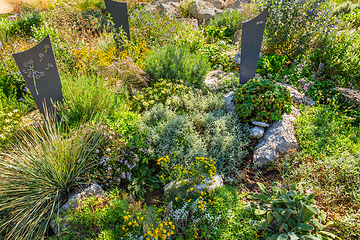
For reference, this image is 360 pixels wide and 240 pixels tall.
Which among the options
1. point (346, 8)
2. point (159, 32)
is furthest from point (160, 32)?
point (346, 8)

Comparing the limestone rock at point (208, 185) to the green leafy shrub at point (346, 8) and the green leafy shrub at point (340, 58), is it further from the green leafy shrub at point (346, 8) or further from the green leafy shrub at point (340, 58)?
the green leafy shrub at point (346, 8)

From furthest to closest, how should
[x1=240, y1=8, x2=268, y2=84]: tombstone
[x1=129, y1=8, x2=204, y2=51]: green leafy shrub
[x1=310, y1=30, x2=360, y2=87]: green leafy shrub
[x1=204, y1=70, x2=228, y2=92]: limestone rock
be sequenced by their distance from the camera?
[x1=129, y1=8, x2=204, y2=51]: green leafy shrub < [x1=204, y1=70, x2=228, y2=92]: limestone rock < [x1=310, y1=30, x2=360, y2=87]: green leafy shrub < [x1=240, y1=8, x2=268, y2=84]: tombstone

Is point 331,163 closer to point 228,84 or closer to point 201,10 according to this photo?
point 228,84

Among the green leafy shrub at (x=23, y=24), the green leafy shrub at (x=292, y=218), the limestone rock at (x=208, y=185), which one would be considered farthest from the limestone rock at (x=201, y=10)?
the green leafy shrub at (x=292, y=218)

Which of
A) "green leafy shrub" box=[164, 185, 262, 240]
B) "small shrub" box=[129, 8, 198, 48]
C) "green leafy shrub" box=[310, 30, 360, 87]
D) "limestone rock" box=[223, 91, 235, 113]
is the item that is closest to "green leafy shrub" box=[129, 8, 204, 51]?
"small shrub" box=[129, 8, 198, 48]

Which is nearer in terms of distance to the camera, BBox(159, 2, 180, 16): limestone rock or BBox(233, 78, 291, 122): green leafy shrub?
BBox(233, 78, 291, 122): green leafy shrub

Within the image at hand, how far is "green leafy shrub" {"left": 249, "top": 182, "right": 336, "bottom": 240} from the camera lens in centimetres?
214

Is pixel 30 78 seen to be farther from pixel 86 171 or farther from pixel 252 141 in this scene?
pixel 252 141

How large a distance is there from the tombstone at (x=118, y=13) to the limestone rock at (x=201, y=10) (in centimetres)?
381

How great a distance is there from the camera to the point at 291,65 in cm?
501

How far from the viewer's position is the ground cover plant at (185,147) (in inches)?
94.2

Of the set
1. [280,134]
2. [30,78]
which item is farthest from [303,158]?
[30,78]

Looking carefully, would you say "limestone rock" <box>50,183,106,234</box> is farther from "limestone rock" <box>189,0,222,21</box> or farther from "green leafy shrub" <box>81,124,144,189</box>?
"limestone rock" <box>189,0,222,21</box>

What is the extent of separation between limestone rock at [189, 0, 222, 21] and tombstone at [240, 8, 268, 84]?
4.58 m
